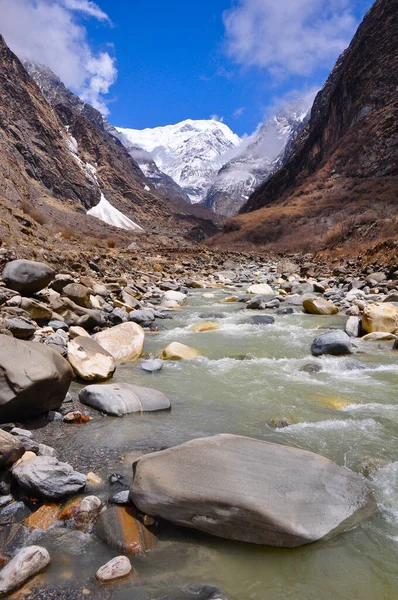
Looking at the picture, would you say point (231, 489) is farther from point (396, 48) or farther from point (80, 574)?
point (396, 48)

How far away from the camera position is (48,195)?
217ft

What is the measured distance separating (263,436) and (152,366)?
8.81ft

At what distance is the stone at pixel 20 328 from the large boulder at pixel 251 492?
3748 mm

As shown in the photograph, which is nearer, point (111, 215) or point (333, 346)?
point (333, 346)

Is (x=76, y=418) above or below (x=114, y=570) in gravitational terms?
above

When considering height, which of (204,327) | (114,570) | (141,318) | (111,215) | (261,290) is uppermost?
(111,215)

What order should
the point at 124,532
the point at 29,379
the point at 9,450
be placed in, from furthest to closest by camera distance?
the point at 29,379 → the point at 9,450 → the point at 124,532

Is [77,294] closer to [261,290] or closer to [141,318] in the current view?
[141,318]

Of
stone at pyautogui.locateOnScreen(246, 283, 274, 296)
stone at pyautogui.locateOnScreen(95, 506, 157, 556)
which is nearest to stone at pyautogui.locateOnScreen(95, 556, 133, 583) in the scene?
stone at pyautogui.locateOnScreen(95, 506, 157, 556)

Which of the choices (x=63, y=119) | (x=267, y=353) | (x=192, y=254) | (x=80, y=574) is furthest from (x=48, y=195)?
(x=80, y=574)

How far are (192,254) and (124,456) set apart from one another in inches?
1360

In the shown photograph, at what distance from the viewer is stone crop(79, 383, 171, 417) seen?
4.55m

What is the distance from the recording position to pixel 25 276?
7797 millimetres

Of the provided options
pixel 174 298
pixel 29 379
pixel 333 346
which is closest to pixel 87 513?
pixel 29 379
